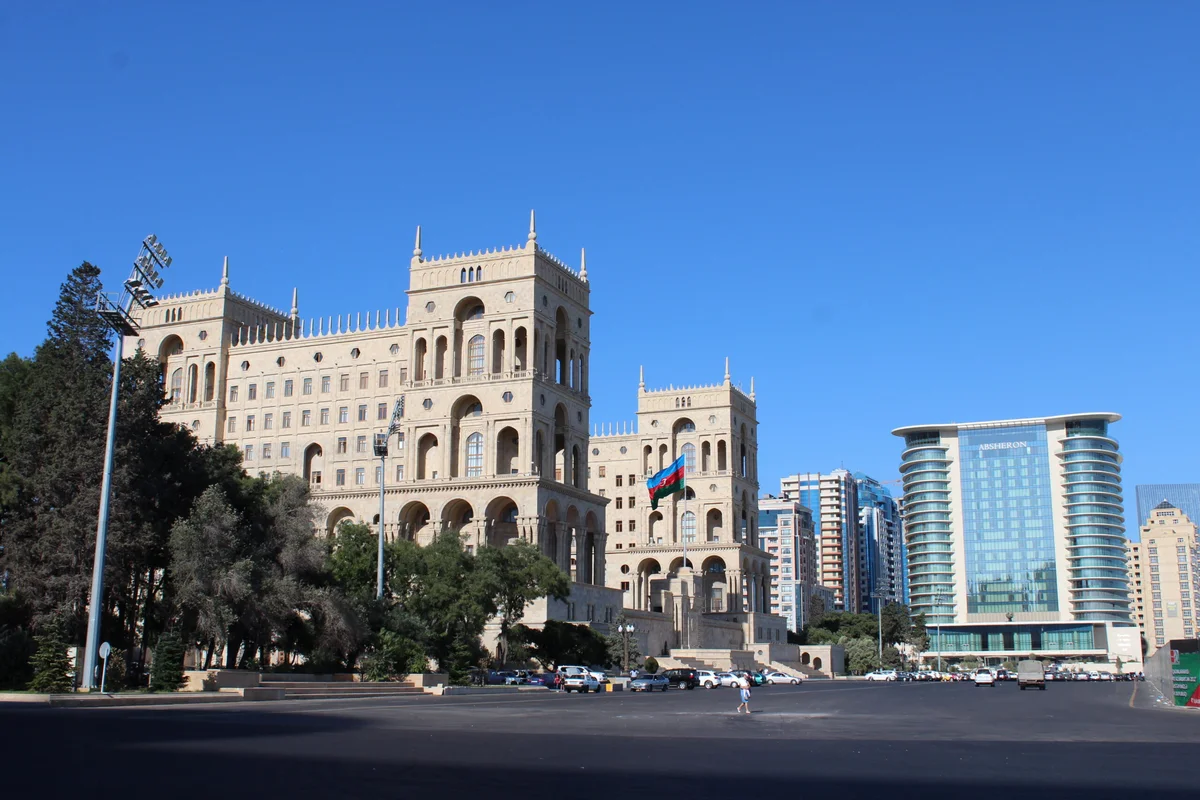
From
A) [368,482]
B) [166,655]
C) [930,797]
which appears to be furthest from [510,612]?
[930,797]

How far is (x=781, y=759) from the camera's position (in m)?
20.3

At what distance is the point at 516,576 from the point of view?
210 ft

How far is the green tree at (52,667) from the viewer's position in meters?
36.1

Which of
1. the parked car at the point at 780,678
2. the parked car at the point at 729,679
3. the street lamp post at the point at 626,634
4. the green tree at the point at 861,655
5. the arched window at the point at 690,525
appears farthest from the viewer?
the green tree at the point at 861,655

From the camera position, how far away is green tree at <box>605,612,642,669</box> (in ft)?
250

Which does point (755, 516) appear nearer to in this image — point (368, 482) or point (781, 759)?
point (368, 482)

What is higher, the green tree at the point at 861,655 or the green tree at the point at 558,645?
the green tree at the point at 558,645

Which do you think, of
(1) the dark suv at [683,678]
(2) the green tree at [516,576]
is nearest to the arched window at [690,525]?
(1) the dark suv at [683,678]

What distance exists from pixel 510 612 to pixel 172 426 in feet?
74.6

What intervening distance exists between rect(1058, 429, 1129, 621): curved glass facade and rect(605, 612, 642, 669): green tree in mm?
124628

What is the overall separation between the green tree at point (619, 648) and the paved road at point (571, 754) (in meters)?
40.7

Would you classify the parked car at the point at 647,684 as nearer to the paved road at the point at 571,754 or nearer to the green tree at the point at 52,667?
the paved road at the point at 571,754

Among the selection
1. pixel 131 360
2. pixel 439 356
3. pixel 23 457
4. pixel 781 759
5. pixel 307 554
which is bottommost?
pixel 781 759

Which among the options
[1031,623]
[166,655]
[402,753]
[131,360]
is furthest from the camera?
[1031,623]
